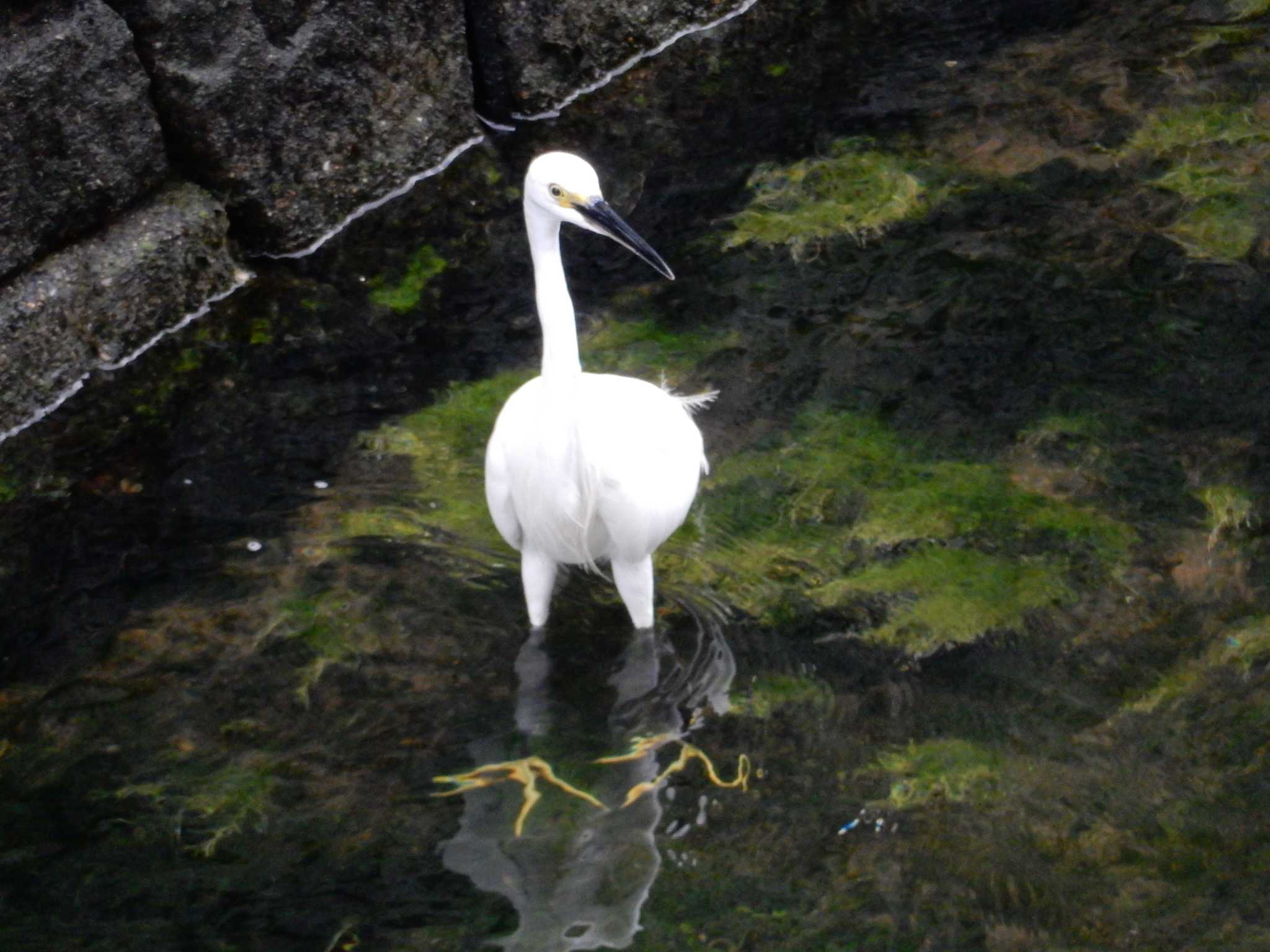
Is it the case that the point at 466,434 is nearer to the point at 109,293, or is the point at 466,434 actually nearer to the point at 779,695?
the point at 109,293

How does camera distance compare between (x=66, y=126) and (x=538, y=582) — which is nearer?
(x=538, y=582)

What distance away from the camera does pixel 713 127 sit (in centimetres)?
532

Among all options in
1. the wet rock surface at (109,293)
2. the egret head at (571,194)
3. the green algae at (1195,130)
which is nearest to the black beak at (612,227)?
the egret head at (571,194)

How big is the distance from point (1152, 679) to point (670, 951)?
4.03 feet

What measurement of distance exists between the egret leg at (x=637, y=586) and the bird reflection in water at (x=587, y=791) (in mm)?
83

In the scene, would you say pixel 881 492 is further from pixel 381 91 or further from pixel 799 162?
pixel 381 91

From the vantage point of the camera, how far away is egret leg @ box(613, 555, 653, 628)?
3268mm

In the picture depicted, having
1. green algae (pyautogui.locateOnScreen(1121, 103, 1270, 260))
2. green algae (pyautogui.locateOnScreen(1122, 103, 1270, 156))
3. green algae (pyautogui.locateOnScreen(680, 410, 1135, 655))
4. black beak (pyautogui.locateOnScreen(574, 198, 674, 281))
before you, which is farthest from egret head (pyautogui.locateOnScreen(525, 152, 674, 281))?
green algae (pyautogui.locateOnScreen(1122, 103, 1270, 156))

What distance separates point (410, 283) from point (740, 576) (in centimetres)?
177

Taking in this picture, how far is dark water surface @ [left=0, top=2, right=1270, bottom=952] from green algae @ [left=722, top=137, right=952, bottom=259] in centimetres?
2

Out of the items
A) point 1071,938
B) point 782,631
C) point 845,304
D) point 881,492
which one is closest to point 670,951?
point 1071,938

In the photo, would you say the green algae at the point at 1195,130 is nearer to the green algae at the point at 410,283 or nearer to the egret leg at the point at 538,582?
the green algae at the point at 410,283

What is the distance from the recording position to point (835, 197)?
482 centimetres

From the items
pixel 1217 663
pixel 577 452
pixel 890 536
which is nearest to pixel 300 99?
pixel 577 452
